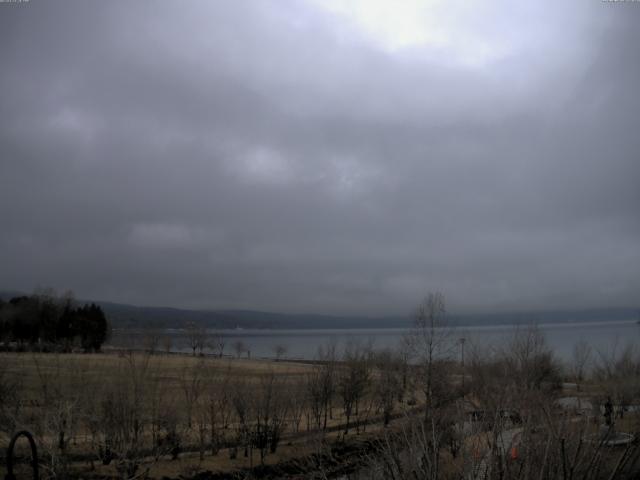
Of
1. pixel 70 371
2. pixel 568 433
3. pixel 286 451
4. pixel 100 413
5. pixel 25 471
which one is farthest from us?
pixel 286 451

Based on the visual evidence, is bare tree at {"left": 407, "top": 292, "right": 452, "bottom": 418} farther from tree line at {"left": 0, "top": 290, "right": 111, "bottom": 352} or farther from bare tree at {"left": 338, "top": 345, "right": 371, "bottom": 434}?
tree line at {"left": 0, "top": 290, "right": 111, "bottom": 352}

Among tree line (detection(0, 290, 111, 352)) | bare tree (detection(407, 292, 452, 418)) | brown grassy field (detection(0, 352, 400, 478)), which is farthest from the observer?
tree line (detection(0, 290, 111, 352))

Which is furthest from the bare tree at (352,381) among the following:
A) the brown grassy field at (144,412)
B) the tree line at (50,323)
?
the tree line at (50,323)

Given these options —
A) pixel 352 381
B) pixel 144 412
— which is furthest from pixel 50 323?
pixel 144 412

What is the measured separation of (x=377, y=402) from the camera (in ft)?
163

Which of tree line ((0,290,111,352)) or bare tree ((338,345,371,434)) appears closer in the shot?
bare tree ((338,345,371,434))

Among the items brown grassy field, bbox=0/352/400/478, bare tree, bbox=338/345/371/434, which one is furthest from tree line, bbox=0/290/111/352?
brown grassy field, bbox=0/352/400/478

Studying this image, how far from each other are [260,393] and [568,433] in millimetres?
27511

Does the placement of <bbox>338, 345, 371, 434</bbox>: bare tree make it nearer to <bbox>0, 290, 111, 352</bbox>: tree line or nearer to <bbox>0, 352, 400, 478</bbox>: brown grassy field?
<bbox>0, 352, 400, 478</bbox>: brown grassy field

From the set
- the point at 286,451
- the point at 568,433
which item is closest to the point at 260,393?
the point at 286,451

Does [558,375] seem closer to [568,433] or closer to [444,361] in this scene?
[444,361]

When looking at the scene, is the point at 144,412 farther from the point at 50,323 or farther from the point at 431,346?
the point at 50,323

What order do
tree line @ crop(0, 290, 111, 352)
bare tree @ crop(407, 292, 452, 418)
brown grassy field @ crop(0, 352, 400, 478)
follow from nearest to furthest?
brown grassy field @ crop(0, 352, 400, 478) < bare tree @ crop(407, 292, 452, 418) < tree line @ crop(0, 290, 111, 352)

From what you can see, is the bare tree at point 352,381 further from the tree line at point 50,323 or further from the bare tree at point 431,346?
the tree line at point 50,323
